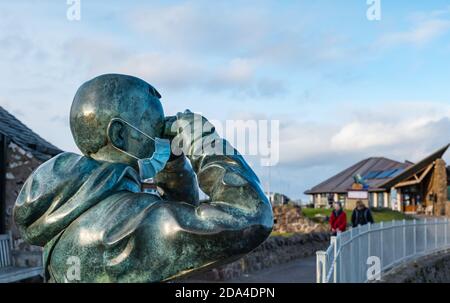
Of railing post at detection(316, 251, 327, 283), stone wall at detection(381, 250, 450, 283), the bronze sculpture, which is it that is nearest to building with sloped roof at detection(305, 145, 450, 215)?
stone wall at detection(381, 250, 450, 283)

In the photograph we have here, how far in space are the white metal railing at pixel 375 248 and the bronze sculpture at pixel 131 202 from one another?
420 cm

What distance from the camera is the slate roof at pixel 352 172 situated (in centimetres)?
4044

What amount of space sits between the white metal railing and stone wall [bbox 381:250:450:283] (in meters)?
0.20

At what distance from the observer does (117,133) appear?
1979 mm

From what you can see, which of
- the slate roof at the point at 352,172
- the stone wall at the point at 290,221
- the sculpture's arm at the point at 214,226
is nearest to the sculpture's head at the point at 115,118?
the sculpture's arm at the point at 214,226

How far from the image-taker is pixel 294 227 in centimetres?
2050

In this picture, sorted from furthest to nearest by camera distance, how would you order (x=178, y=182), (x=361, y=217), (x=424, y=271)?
(x=361, y=217)
(x=424, y=271)
(x=178, y=182)

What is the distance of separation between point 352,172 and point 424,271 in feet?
103

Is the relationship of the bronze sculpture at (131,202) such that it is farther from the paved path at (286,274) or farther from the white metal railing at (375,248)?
the paved path at (286,274)

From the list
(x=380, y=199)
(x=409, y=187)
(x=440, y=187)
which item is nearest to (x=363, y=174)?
(x=380, y=199)

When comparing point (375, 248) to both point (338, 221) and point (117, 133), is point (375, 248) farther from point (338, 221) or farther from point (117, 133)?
point (117, 133)

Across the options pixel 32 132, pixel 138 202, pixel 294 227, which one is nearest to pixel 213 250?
pixel 138 202

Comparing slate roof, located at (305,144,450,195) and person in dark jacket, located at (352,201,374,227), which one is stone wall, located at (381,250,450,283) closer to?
person in dark jacket, located at (352,201,374,227)
